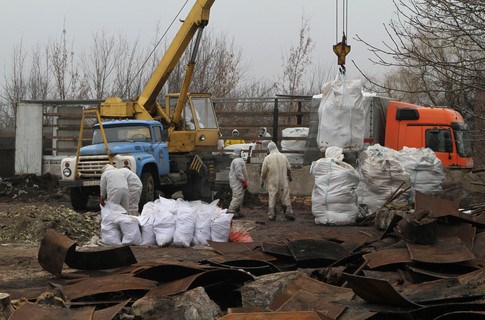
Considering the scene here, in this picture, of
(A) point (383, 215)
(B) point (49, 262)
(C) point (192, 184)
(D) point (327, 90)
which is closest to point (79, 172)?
(C) point (192, 184)

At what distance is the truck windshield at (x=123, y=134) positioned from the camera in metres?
17.6

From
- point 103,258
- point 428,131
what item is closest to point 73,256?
point 103,258

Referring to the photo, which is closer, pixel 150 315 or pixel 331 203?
pixel 150 315

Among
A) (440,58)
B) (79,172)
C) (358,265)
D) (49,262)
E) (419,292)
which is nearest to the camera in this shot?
(419,292)

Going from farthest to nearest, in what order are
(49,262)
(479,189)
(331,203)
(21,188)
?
1. (21,188)
2. (479,189)
3. (331,203)
4. (49,262)

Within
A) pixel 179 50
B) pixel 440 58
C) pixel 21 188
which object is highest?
pixel 179 50

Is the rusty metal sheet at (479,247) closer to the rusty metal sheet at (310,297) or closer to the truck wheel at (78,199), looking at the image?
the rusty metal sheet at (310,297)

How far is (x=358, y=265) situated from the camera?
7.81 metres

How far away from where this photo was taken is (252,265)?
315 inches

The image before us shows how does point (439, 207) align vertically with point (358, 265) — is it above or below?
above

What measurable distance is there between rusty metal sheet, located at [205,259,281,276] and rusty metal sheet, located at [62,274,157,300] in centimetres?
95

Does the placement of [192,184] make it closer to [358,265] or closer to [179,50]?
[179,50]

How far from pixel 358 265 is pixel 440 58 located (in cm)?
332

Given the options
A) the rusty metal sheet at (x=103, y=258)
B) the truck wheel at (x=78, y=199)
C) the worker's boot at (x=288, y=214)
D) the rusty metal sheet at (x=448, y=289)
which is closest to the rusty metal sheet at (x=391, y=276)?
the rusty metal sheet at (x=448, y=289)
